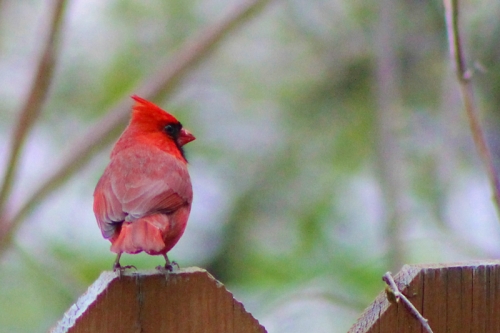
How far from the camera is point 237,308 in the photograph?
136 centimetres

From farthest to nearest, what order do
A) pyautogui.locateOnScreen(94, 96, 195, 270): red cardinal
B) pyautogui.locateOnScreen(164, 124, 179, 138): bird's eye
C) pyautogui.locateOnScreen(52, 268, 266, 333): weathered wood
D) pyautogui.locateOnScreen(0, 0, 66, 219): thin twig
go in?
pyautogui.locateOnScreen(164, 124, 179, 138): bird's eye
pyautogui.locateOnScreen(0, 0, 66, 219): thin twig
pyautogui.locateOnScreen(94, 96, 195, 270): red cardinal
pyautogui.locateOnScreen(52, 268, 266, 333): weathered wood

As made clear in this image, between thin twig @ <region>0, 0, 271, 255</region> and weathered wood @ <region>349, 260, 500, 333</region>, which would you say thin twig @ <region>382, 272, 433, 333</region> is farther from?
thin twig @ <region>0, 0, 271, 255</region>

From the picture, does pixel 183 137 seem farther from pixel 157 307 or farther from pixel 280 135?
pixel 280 135

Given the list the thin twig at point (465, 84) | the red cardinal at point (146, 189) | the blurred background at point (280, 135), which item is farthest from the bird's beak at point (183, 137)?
the blurred background at point (280, 135)

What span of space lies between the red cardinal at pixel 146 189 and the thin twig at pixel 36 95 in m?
0.27

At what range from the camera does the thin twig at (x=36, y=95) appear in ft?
7.45

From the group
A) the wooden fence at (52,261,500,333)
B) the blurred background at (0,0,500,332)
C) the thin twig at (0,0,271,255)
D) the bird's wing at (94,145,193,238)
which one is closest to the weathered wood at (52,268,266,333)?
the wooden fence at (52,261,500,333)

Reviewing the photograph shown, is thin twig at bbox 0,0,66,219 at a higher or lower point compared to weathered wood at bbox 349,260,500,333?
higher

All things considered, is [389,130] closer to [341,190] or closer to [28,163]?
[341,190]

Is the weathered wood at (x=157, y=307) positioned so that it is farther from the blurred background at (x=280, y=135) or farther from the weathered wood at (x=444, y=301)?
the blurred background at (x=280, y=135)

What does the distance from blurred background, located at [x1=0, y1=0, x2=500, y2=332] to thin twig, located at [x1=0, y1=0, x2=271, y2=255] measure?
773mm

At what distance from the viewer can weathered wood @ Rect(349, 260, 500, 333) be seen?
1.37 m

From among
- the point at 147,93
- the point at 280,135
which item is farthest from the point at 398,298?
the point at 280,135

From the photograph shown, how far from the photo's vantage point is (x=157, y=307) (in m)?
1.33
